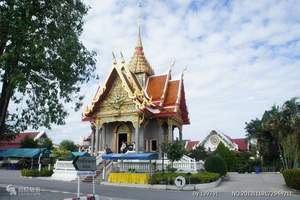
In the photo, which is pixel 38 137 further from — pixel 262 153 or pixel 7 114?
pixel 7 114

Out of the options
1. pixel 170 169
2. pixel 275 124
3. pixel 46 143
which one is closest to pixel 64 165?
pixel 170 169

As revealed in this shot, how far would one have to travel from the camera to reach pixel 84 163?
8.94 m

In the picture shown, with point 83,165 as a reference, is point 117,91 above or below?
above

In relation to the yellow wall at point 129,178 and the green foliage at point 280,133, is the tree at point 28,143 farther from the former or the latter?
the yellow wall at point 129,178

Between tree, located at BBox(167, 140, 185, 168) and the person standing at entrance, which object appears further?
the person standing at entrance

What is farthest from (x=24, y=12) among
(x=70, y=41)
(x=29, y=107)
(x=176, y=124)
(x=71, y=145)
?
(x=71, y=145)

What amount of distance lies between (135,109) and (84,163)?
18607 mm

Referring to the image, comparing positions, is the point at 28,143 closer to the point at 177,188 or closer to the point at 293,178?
the point at 177,188

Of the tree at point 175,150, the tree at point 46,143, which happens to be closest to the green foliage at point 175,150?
the tree at point 175,150

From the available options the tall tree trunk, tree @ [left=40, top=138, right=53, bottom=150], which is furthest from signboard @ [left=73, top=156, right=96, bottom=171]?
tree @ [left=40, top=138, right=53, bottom=150]

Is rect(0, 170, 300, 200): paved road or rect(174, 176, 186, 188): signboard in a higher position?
rect(174, 176, 186, 188): signboard

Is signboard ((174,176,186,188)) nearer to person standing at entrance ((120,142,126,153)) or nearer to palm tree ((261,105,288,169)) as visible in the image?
person standing at entrance ((120,142,126,153))

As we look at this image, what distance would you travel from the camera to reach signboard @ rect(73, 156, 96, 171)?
8.78 meters

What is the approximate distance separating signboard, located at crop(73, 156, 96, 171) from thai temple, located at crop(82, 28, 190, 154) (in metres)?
17.6
